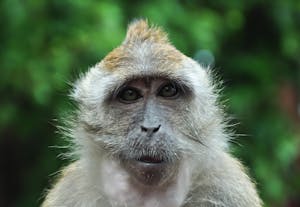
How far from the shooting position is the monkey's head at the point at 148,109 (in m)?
5.70

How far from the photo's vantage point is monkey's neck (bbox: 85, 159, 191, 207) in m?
5.72

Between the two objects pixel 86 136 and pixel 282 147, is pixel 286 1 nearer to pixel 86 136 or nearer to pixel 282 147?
pixel 282 147

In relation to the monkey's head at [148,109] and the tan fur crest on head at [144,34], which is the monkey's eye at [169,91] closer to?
the monkey's head at [148,109]

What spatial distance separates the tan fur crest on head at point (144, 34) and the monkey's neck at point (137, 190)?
0.98 meters

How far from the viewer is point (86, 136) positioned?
6.32 meters

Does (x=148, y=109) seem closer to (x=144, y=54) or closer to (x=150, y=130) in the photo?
(x=150, y=130)

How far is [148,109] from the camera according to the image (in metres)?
5.84

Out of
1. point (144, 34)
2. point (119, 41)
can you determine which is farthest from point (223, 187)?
point (119, 41)

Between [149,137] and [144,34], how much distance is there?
1.02 m

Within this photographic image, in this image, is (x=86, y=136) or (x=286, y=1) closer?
(x=86, y=136)

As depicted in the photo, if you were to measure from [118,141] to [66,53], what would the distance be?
2877mm

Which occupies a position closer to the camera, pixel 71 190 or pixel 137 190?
pixel 137 190

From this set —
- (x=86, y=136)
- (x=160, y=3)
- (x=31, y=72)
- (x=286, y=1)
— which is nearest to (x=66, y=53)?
(x=31, y=72)

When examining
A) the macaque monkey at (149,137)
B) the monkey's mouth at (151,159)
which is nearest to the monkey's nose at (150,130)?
the macaque monkey at (149,137)
